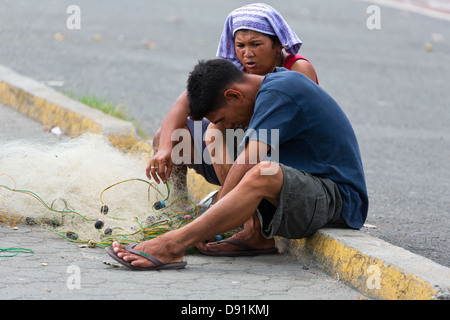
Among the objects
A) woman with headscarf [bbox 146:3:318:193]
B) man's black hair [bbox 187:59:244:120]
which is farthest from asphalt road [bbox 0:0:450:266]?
man's black hair [bbox 187:59:244:120]

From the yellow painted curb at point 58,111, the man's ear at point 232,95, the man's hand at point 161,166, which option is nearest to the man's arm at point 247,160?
the man's ear at point 232,95

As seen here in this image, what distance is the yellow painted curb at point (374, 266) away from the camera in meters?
3.14

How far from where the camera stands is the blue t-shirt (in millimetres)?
3666

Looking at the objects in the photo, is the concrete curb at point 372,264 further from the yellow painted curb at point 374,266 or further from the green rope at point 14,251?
the green rope at point 14,251

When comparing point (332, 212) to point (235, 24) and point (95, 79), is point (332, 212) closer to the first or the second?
point (235, 24)

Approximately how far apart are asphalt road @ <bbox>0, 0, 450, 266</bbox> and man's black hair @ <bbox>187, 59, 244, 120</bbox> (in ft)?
4.80

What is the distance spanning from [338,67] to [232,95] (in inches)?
309

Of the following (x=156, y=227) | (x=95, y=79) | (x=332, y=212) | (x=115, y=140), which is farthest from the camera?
(x=95, y=79)

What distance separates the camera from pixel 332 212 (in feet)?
12.6

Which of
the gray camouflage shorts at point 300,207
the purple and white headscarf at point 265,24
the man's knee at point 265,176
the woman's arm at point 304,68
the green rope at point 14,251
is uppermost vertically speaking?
the purple and white headscarf at point 265,24

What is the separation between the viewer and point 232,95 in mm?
3838

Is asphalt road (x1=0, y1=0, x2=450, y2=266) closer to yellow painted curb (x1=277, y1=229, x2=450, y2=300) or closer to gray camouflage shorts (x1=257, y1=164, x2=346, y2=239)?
yellow painted curb (x1=277, y1=229, x2=450, y2=300)

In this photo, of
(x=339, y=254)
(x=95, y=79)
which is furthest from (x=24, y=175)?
(x=95, y=79)
